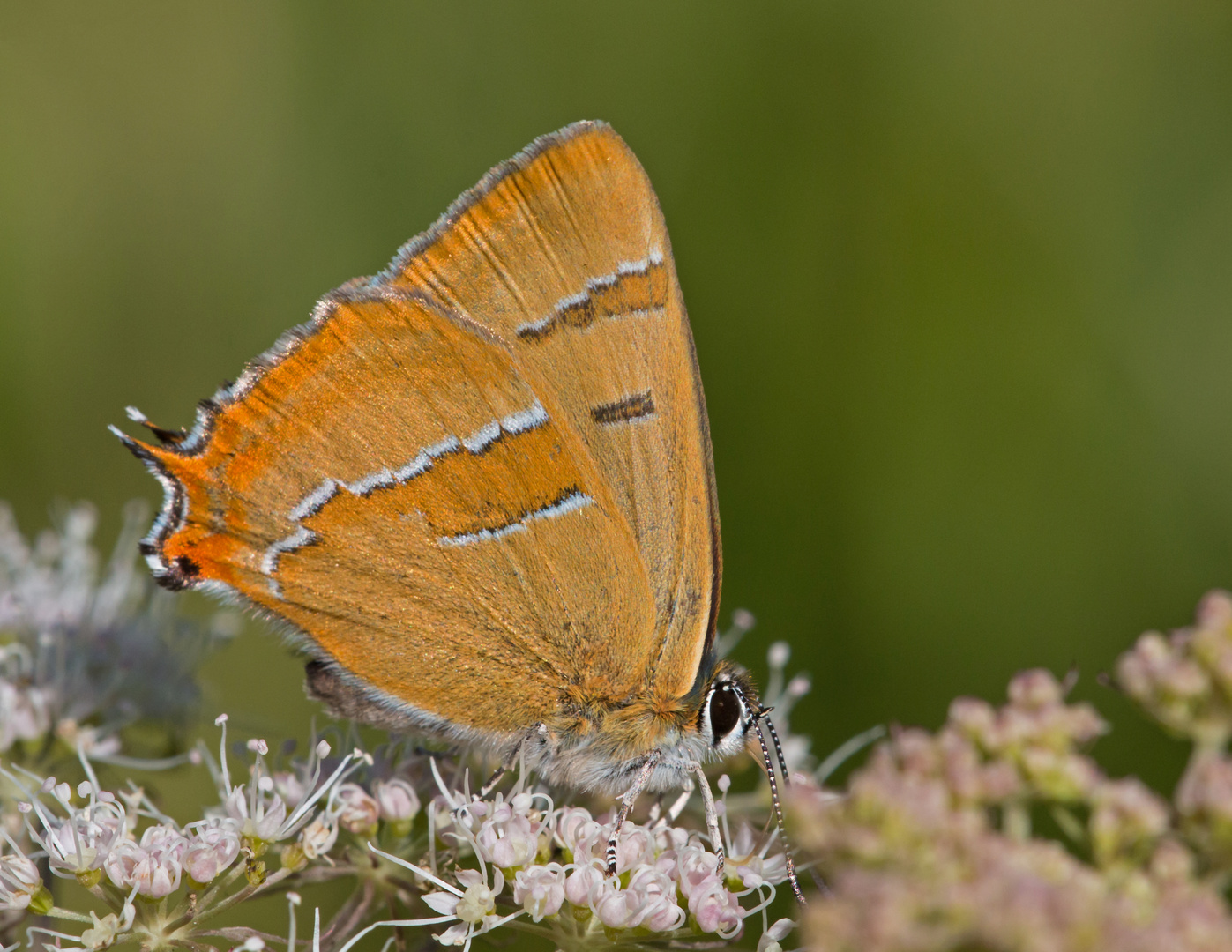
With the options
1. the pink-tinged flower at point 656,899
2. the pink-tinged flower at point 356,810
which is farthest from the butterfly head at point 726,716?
the pink-tinged flower at point 356,810

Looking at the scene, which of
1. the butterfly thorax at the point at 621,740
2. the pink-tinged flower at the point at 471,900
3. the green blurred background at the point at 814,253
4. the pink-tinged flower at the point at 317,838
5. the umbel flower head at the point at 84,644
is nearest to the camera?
the pink-tinged flower at the point at 471,900

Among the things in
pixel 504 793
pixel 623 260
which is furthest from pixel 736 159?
pixel 504 793

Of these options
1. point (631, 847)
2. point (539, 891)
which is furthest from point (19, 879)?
point (631, 847)

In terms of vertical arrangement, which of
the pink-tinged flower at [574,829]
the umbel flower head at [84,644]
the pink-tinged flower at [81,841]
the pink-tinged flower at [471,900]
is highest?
the umbel flower head at [84,644]

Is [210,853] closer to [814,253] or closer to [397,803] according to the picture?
[397,803]

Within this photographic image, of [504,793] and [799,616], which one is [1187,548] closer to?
[799,616]

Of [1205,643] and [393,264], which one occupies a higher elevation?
[393,264]

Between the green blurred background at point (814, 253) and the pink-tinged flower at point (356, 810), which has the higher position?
the green blurred background at point (814, 253)

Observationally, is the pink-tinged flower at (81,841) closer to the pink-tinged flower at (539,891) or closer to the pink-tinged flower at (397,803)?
the pink-tinged flower at (397,803)
